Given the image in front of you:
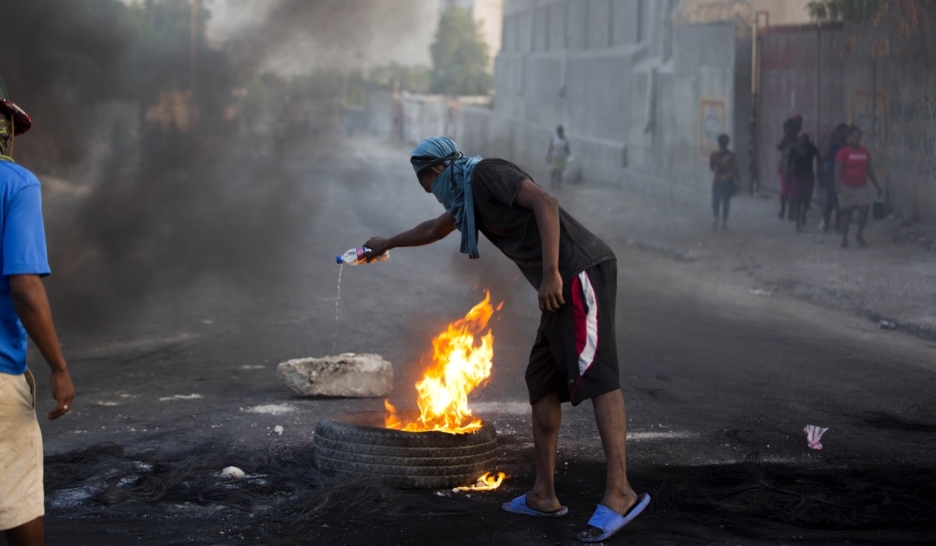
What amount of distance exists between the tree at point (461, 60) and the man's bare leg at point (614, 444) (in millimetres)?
50091

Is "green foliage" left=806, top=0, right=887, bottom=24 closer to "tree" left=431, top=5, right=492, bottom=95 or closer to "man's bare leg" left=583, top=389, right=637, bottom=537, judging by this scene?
"man's bare leg" left=583, top=389, right=637, bottom=537

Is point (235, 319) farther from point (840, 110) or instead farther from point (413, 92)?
point (413, 92)

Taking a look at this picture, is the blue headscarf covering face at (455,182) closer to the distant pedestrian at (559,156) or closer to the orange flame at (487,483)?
the orange flame at (487,483)

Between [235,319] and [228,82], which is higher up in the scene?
[228,82]

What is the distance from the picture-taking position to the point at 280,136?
21.5 meters

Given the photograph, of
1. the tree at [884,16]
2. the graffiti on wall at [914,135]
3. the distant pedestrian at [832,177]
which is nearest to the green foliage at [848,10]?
the tree at [884,16]

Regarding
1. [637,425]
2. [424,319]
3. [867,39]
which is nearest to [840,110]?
[867,39]

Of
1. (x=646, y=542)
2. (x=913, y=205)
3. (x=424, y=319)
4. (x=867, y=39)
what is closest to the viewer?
(x=646, y=542)

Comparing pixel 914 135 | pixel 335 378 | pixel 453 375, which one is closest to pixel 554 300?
pixel 453 375

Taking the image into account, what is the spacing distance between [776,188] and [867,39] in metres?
3.80

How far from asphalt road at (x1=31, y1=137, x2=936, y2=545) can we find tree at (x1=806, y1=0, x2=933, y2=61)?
14.7ft

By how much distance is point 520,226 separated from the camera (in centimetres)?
393

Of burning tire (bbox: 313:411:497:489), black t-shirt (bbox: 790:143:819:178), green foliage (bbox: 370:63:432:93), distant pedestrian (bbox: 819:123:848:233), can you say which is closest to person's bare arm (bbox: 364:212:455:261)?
burning tire (bbox: 313:411:497:489)

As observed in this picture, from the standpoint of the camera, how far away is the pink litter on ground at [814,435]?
5054mm
